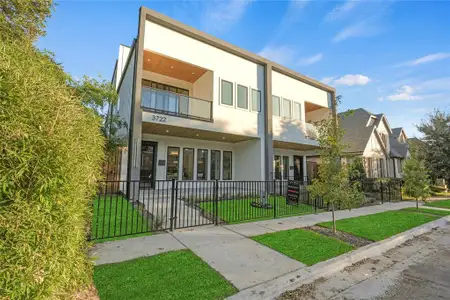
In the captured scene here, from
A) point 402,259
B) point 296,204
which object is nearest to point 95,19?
point 296,204

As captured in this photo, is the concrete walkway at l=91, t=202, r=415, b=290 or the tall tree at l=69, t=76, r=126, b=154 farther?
the tall tree at l=69, t=76, r=126, b=154

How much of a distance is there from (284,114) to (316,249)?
38.1 feet

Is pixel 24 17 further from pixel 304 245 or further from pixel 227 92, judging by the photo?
pixel 227 92

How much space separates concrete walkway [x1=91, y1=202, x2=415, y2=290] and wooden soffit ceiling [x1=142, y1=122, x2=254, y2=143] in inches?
245

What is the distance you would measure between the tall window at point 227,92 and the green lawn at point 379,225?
27.2 ft

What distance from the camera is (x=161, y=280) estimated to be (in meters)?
3.35

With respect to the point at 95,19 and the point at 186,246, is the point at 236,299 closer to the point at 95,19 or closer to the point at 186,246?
the point at 186,246

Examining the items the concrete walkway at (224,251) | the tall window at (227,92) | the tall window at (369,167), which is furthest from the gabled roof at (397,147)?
the concrete walkway at (224,251)

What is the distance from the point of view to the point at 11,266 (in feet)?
5.37

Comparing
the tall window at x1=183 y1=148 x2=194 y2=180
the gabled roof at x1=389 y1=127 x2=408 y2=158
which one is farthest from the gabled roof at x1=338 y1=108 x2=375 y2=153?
the tall window at x1=183 y1=148 x2=194 y2=180

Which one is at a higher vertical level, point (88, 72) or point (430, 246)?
point (88, 72)

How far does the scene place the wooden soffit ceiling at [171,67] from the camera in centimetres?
1107

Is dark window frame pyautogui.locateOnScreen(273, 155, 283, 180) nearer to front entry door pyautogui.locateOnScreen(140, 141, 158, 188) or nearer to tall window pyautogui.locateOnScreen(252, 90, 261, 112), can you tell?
tall window pyautogui.locateOnScreen(252, 90, 261, 112)

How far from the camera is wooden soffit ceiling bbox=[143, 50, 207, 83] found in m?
11.1
